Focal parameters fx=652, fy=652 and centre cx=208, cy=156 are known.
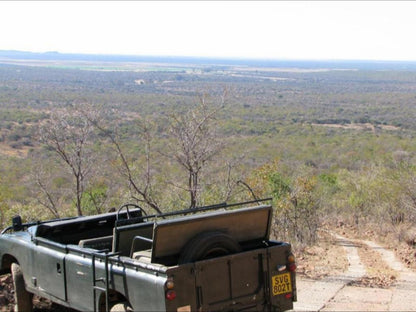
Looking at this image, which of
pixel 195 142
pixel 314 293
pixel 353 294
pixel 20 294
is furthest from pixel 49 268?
pixel 195 142

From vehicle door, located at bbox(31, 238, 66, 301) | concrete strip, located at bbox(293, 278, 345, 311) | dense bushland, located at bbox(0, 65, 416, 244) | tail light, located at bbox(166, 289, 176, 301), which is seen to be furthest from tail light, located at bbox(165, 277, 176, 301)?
dense bushland, located at bbox(0, 65, 416, 244)

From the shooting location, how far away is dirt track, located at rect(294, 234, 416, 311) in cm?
829

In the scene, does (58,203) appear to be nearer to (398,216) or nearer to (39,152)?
(398,216)

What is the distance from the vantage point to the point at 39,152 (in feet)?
130

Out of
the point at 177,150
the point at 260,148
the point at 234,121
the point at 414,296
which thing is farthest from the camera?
the point at 234,121

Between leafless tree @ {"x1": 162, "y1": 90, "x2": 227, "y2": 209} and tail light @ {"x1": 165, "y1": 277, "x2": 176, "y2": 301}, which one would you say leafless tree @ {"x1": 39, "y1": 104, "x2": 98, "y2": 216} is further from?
tail light @ {"x1": 165, "y1": 277, "x2": 176, "y2": 301}

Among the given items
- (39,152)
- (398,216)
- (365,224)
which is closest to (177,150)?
(365,224)

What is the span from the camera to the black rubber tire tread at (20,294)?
7.53 m

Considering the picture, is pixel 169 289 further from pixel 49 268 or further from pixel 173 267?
pixel 49 268

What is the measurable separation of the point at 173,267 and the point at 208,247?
64 cm

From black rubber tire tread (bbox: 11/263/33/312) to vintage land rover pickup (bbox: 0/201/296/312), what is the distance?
12 millimetres

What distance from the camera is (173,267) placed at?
19.1ft

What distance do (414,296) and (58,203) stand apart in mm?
13519

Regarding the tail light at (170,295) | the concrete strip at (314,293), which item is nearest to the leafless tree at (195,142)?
the concrete strip at (314,293)
